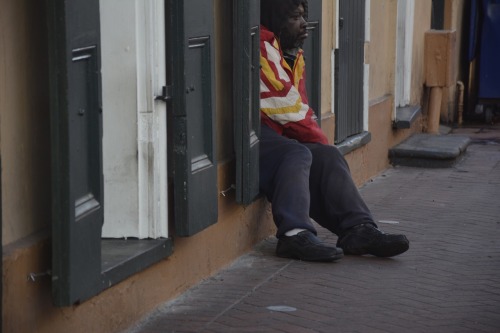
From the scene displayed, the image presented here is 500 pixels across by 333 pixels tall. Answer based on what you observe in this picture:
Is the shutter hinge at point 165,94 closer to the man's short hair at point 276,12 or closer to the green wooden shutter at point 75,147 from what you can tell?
the green wooden shutter at point 75,147

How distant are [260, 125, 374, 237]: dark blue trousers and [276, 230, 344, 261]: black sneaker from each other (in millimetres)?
56

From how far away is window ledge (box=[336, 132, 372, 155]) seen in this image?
878 centimetres

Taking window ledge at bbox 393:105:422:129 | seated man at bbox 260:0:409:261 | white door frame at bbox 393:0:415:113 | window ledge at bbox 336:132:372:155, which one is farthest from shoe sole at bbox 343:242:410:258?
white door frame at bbox 393:0:415:113

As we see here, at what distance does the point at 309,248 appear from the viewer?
21.1 ft

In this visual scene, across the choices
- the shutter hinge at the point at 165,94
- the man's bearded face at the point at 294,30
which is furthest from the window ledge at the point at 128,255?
the man's bearded face at the point at 294,30

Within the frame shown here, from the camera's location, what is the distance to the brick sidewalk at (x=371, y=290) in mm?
5270

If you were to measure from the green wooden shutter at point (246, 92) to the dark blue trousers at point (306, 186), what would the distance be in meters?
0.19

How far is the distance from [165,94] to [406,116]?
5.96 metres

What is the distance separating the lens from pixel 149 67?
17.5 feet

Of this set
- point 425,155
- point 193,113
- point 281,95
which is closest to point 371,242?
point 281,95

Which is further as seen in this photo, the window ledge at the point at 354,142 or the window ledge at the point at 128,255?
the window ledge at the point at 354,142

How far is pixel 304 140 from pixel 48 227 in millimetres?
2742

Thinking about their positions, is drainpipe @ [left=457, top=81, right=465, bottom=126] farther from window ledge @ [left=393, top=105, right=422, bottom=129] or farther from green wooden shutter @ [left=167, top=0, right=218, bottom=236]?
green wooden shutter @ [left=167, top=0, right=218, bottom=236]

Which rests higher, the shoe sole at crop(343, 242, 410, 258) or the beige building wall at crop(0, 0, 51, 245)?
the beige building wall at crop(0, 0, 51, 245)
